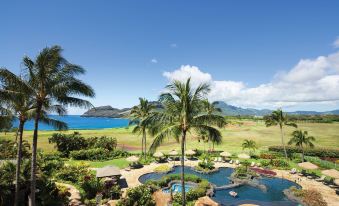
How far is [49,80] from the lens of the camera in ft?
57.1

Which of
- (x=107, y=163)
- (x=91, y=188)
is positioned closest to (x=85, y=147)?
(x=107, y=163)

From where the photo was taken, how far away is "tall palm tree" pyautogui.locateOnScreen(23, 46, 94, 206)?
1714 cm

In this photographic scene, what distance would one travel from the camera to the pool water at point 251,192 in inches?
1045

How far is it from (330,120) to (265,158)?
116 metres

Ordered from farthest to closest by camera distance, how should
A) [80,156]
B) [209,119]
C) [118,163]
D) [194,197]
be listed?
[80,156]
[118,163]
[194,197]
[209,119]

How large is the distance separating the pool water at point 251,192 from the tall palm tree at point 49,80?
18.5 m

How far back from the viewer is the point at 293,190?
28.9m

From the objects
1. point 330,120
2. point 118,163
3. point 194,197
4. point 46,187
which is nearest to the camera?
point 46,187

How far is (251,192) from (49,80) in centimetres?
2555

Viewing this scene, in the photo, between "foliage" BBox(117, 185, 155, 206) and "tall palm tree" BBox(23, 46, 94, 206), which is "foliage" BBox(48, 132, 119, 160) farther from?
"tall palm tree" BBox(23, 46, 94, 206)

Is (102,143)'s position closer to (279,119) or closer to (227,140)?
(279,119)

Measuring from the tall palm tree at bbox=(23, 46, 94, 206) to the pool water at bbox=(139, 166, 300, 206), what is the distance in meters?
18.5

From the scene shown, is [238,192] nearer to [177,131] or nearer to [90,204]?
[177,131]

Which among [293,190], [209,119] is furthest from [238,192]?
[209,119]
